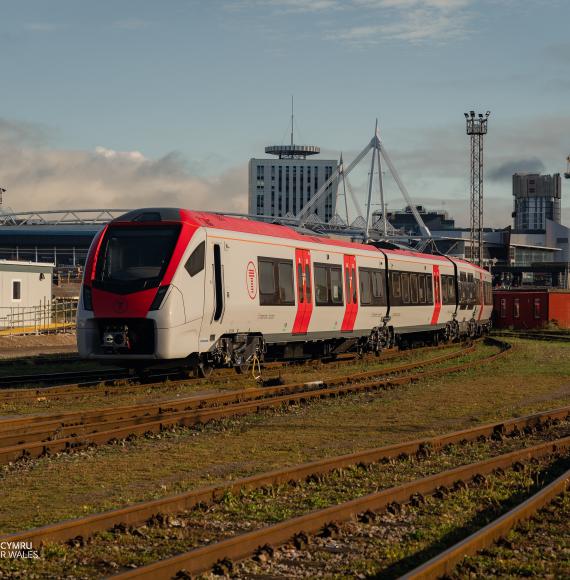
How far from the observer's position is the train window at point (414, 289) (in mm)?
36094

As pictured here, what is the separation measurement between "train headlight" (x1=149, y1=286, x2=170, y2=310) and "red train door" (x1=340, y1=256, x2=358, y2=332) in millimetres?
10028

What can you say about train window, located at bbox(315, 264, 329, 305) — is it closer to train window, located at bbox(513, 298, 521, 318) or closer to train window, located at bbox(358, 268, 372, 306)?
train window, located at bbox(358, 268, 372, 306)

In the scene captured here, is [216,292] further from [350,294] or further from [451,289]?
[451,289]

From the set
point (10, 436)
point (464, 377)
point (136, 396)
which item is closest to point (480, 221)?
point (464, 377)

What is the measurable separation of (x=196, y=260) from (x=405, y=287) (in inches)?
609

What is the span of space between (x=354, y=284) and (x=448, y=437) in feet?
54.4

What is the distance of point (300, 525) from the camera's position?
27.6 feet

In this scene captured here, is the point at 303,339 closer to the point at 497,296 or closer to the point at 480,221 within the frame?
the point at 497,296

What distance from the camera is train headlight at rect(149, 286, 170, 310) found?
20484mm

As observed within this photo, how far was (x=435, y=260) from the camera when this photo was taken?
3934 centimetres

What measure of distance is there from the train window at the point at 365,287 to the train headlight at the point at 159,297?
11.4m

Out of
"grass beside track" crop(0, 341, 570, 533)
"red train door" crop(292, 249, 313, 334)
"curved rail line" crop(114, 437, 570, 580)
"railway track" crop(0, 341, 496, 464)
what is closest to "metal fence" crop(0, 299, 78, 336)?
"red train door" crop(292, 249, 313, 334)

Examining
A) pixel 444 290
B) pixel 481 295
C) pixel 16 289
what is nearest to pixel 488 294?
pixel 481 295

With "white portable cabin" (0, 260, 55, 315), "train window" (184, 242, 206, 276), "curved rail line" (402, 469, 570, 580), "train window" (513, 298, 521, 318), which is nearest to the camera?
"curved rail line" (402, 469, 570, 580)
